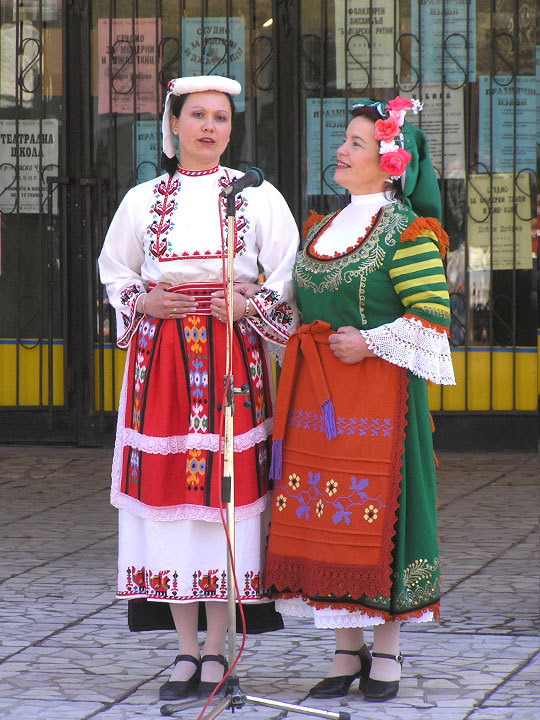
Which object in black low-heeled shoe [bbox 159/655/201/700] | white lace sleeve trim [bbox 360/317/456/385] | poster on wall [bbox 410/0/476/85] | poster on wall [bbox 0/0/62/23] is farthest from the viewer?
poster on wall [bbox 0/0/62/23]

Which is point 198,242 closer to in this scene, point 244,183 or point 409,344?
point 244,183

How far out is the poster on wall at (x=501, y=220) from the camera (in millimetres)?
8352

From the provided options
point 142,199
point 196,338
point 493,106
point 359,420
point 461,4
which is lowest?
point 359,420

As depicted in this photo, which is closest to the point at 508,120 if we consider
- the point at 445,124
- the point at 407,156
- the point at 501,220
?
the point at 445,124

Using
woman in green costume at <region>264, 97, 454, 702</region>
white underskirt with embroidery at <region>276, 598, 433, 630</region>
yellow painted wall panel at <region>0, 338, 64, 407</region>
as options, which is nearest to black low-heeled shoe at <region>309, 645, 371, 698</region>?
woman in green costume at <region>264, 97, 454, 702</region>

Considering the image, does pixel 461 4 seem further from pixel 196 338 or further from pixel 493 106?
pixel 196 338

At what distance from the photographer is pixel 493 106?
27.3 feet

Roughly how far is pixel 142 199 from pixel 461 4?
469cm

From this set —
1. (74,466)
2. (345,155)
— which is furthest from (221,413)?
(74,466)

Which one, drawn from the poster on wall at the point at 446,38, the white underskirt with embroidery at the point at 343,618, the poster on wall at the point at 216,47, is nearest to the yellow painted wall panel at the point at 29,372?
the poster on wall at the point at 216,47

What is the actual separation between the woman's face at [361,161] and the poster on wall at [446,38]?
4431mm

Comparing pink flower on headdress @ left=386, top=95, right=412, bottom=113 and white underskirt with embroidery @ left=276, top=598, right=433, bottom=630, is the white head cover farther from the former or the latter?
white underskirt with embroidery @ left=276, top=598, right=433, bottom=630

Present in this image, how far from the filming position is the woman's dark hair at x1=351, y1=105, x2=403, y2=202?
4070 millimetres

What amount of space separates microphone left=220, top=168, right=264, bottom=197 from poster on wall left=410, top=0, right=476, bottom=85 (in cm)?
474
